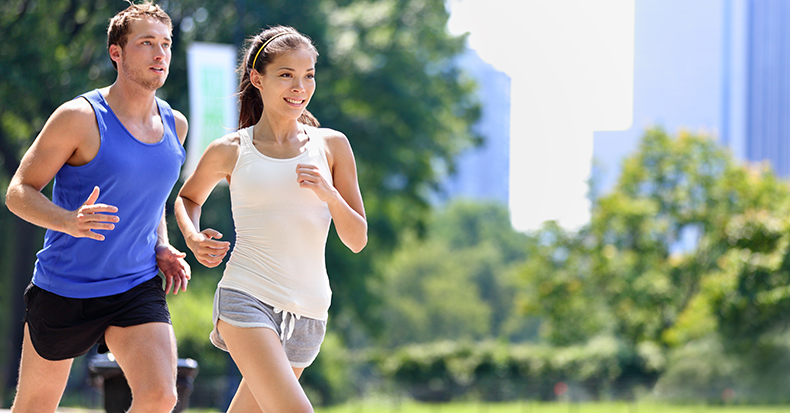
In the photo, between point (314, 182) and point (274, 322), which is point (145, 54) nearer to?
point (314, 182)

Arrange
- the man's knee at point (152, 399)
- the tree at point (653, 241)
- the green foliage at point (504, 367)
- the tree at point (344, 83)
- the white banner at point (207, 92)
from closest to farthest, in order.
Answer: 1. the man's knee at point (152, 399)
2. the white banner at point (207, 92)
3. the tree at point (344, 83)
4. the green foliage at point (504, 367)
5. the tree at point (653, 241)

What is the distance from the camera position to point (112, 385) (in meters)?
6.54

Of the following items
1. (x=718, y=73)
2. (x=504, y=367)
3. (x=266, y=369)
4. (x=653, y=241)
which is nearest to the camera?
(x=266, y=369)

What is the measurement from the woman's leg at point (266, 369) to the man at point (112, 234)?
0.32 m

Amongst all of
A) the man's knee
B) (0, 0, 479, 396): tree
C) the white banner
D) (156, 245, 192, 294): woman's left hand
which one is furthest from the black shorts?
(0, 0, 479, 396): tree

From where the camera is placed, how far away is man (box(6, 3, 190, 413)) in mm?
3574

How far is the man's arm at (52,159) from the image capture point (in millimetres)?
3365

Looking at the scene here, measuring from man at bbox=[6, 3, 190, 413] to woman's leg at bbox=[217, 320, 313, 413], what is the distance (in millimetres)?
323

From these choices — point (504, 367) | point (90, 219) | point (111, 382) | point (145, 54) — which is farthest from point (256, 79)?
point (504, 367)

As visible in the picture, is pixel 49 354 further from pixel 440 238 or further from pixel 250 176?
pixel 440 238

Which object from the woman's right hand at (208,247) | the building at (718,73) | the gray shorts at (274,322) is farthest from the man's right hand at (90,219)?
the building at (718,73)

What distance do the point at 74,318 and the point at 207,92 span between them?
10.8 meters

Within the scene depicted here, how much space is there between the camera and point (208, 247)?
11.7ft

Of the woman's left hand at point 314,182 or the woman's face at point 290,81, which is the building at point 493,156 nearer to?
the woman's face at point 290,81
